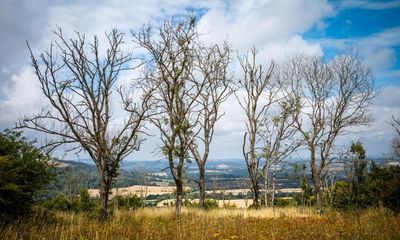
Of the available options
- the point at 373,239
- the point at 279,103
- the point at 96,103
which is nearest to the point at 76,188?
the point at 279,103

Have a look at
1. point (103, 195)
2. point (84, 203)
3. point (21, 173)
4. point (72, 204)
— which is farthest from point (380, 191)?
point (72, 204)

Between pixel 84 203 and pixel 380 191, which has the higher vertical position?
pixel 380 191

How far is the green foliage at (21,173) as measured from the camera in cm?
831

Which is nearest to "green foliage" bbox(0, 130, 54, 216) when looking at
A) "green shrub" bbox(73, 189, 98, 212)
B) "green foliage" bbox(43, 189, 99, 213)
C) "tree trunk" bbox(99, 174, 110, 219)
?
"tree trunk" bbox(99, 174, 110, 219)

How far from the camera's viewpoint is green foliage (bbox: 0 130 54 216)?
8.31 meters

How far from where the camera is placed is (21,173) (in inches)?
364

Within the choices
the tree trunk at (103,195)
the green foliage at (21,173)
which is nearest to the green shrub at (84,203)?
the tree trunk at (103,195)

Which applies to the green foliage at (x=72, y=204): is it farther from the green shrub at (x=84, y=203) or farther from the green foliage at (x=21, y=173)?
the green foliage at (x=21, y=173)

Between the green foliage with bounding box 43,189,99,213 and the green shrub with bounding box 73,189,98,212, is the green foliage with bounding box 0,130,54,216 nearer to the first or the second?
the green foliage with bounding box 43,189,99,213

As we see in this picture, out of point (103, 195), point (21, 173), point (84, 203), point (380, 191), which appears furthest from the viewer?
point (84, 203)

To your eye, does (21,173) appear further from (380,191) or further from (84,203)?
(84,203)

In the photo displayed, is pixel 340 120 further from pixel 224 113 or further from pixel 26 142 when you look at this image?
pixel 26 142

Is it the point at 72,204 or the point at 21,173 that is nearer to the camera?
the point at 21,173

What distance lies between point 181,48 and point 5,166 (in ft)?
30.6
